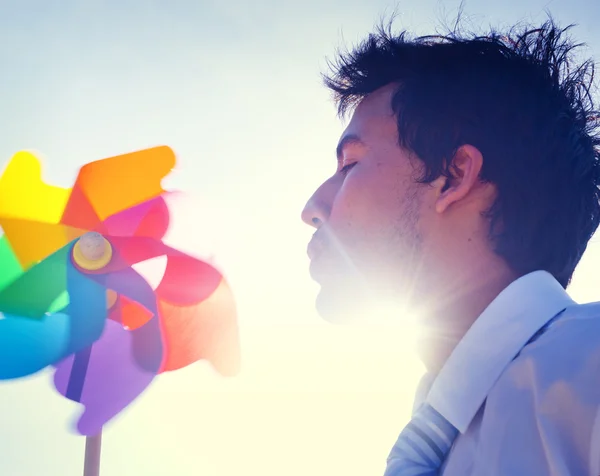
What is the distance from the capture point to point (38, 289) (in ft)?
9.19

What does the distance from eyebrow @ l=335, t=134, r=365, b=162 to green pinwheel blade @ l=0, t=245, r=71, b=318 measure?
5.38 ft

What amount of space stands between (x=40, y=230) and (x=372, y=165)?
1868 millimetres

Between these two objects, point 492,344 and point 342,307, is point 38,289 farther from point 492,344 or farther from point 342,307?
point 492,344

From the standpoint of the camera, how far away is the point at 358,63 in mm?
1986

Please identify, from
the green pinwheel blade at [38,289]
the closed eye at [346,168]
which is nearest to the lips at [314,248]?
the closed eye at [346,168]

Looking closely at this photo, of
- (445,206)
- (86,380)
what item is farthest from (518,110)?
(86,380)

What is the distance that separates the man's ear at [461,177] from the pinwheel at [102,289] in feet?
4.52

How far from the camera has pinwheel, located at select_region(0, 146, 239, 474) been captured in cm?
260

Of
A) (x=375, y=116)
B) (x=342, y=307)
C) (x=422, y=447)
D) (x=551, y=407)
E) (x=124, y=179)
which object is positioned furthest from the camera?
(x=124, y=179)

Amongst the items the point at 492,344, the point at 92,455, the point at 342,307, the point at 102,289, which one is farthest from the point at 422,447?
the point at 102,289

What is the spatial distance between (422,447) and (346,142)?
35.5 inches

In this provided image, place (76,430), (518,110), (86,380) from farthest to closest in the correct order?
(86,380) → (76,430) → (518,110)

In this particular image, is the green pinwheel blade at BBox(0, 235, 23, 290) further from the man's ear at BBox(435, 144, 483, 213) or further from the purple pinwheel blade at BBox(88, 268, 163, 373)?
the man's ear at BBox(435, 144, 483, 213)

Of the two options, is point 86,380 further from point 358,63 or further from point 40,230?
point 358,63
